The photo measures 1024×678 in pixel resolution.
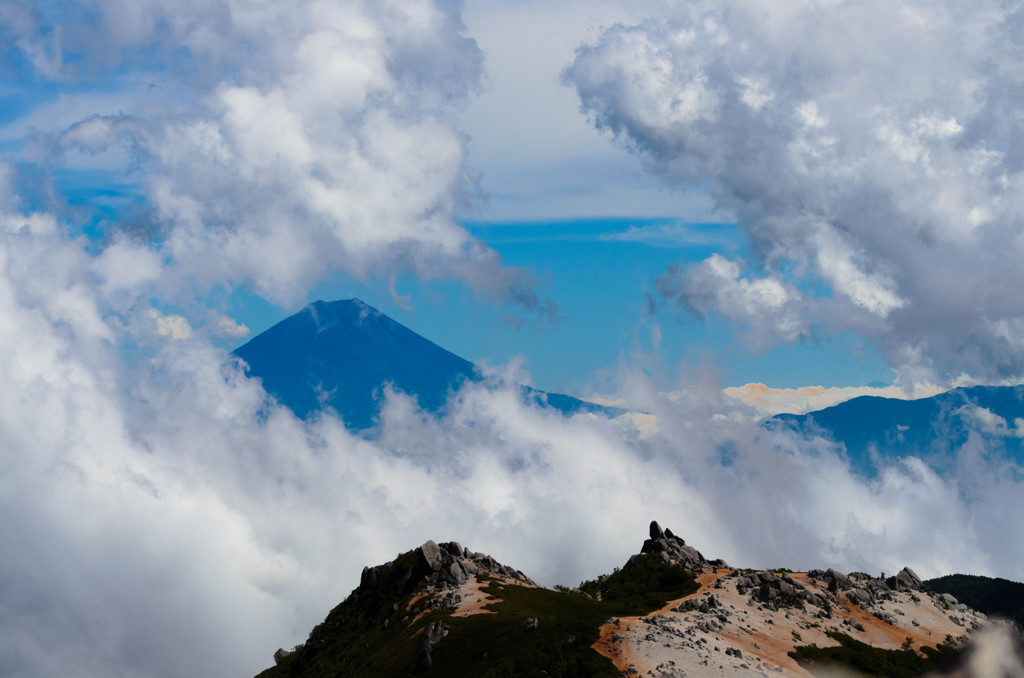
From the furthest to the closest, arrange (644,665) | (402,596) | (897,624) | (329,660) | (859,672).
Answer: (402,596), (329,660), (897,624), (859,672), (644,665)

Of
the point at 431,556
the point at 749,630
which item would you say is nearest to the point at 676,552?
the point at 749,630

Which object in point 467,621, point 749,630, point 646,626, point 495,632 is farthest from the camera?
point 467,621

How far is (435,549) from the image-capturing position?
122m

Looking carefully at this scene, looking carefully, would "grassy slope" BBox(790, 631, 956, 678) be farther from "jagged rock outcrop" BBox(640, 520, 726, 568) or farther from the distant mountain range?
"jagged rock outcrop" BBox(640, 520, 726, 568)

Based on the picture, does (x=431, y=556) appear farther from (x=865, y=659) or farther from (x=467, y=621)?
(x=865, y=659)

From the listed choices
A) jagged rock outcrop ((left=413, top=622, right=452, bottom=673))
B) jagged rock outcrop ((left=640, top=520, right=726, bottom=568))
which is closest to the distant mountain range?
jagged rock outcrop ((left=413, top=622, right=452, bottom=673))

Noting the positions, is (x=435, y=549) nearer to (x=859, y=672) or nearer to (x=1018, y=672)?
(x=859, y=672)

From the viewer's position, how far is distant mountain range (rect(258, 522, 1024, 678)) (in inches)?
3243

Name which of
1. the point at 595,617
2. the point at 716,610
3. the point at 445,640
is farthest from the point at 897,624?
the point at 445,640

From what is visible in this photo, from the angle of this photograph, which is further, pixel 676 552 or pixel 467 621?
pixel 676 552

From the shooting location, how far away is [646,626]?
87375mm

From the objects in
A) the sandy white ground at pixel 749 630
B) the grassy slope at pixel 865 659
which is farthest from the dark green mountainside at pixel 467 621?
the grassy slope at pixel 865 659

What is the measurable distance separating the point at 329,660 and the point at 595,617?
43.5 metres

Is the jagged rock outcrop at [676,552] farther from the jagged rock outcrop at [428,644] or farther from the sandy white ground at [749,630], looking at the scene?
the jagged rock outcrop at [428,644]
